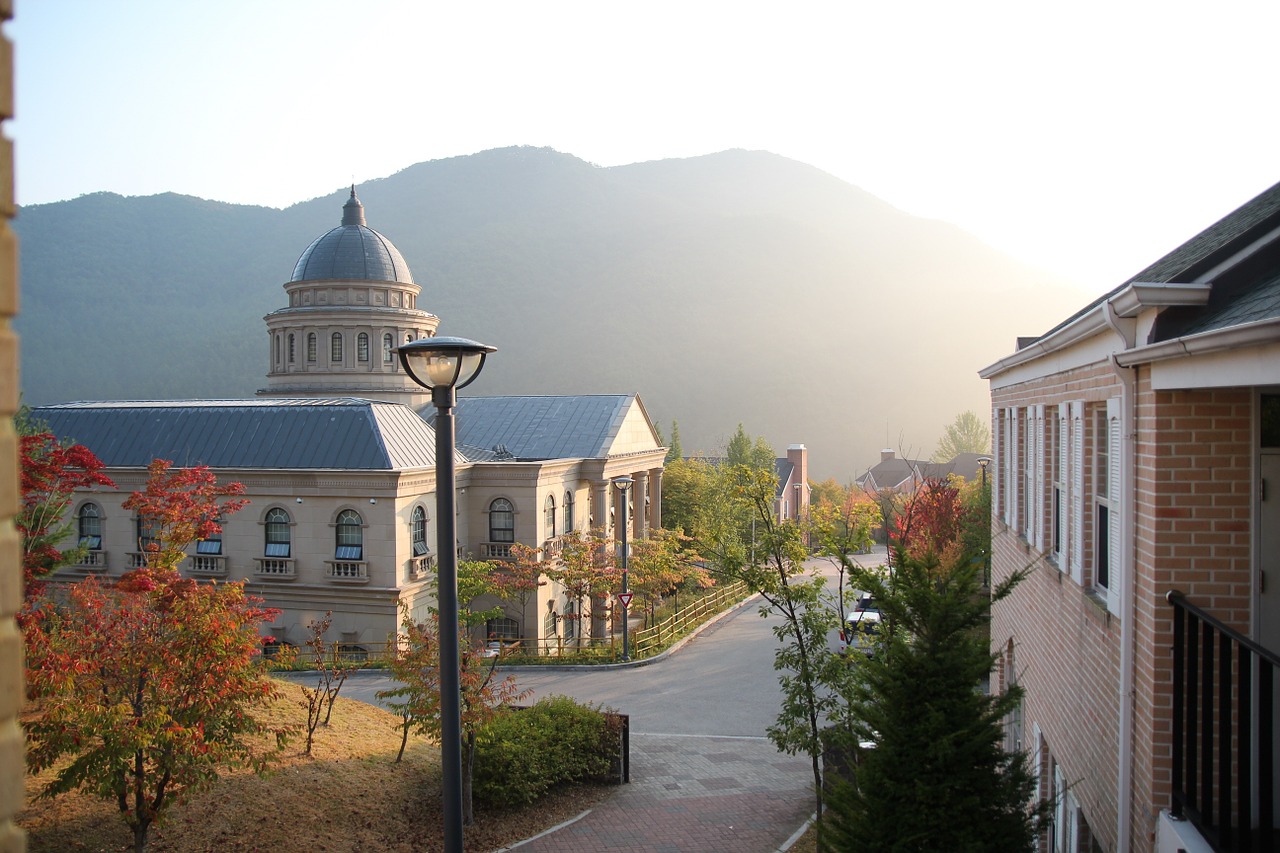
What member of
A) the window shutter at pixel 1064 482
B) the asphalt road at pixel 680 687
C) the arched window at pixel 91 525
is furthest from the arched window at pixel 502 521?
the window shutter at pixel 1064 482

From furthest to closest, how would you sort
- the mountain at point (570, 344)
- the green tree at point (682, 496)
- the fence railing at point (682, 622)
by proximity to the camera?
the mountain at point (570, 344), the green tree at point (682, 496), the fence railing at point (682, 622)

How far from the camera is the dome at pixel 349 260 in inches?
1718

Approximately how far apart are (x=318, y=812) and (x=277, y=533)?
17897 mm

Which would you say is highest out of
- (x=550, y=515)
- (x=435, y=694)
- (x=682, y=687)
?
(x=550, y=515)

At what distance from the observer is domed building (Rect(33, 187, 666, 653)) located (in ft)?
97.2

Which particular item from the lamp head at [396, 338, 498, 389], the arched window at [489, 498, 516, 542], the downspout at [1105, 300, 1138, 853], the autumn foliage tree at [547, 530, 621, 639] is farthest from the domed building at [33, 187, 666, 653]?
the downspout at [1105, 300, 1138, 853]

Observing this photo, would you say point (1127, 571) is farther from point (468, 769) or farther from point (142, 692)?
point (468, 769)

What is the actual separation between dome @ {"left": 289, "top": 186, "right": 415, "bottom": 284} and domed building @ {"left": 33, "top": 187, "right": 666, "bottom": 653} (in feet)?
0.35

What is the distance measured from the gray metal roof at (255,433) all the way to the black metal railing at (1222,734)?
1032 inches

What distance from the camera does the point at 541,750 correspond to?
16.5m

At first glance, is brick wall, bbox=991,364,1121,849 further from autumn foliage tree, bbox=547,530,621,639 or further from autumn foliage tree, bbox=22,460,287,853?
autumn foliage tree, bbox=547,530,621,639

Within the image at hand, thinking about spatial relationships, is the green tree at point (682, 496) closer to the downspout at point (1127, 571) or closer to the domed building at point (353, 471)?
the domed building at point (353, 471)

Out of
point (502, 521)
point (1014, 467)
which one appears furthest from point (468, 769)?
point (502, 521)

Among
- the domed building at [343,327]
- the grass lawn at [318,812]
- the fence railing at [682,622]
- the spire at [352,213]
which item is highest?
the spire at [352,213]
